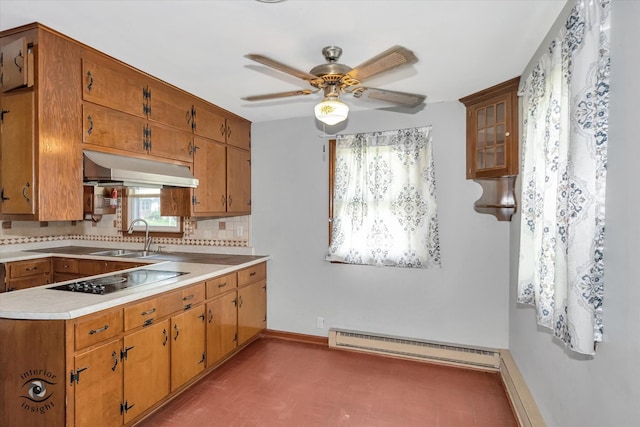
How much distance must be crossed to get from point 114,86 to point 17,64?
0.54 m

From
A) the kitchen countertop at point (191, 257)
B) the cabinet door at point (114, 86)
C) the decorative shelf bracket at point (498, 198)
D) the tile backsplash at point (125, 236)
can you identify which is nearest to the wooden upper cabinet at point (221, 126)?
the cabinet door at point (114, 86)

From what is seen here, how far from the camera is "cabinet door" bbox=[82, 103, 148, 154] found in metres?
2.25

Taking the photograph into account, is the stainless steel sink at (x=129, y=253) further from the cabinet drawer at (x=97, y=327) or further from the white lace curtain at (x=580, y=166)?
the white lace curtain at (x=580, y=166)

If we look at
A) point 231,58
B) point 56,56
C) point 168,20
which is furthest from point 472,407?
point 56,56

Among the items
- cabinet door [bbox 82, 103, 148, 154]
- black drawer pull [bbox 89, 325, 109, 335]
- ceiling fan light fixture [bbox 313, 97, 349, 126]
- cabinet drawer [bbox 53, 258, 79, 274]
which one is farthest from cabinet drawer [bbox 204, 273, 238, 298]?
cabinet drawer [bbox 53, 258, 79, 274]

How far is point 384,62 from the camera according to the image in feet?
5.37

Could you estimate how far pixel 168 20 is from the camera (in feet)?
6.04

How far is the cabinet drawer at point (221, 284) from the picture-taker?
2905 millimetres

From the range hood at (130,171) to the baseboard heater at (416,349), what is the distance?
219cm

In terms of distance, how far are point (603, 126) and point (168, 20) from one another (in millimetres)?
2131

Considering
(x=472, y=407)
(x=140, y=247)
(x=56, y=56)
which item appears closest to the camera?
(x=56, y=56)

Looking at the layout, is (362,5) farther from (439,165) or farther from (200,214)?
(200,214)

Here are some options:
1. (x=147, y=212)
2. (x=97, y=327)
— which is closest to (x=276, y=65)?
(x=97, y=327)

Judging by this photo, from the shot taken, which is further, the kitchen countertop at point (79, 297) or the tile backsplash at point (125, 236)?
the tile backsplash at point (125, 236)
